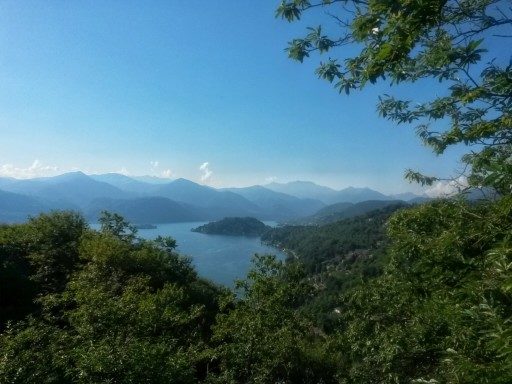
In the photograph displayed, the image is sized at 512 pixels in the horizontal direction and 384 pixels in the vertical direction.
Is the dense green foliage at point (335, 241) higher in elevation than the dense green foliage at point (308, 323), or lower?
lower

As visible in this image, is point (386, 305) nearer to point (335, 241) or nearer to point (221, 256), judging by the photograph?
point (221, 256)

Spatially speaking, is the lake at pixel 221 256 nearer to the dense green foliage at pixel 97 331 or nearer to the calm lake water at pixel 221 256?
the calm lake water at pixel 221 256

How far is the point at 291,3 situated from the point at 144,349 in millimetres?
6047

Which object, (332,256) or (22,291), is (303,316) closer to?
(22,291)

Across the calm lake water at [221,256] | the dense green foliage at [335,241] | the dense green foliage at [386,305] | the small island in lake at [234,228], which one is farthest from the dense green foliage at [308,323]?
the small island in lake at [234,228]

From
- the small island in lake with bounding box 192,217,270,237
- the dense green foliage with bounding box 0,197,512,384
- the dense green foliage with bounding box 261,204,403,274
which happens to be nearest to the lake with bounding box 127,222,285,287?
the dense green foliage with bounding box 261,204,403,274

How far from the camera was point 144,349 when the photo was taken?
5.93 meters

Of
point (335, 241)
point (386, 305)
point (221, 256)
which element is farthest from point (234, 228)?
point (386, 305)

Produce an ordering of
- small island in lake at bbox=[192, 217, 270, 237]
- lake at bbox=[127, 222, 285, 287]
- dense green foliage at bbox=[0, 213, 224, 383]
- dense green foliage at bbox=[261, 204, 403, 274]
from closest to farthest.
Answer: dense green foliage at bbox=[0, 213, 224, 383]
lake at bbox=[127, 222, 285, 287]
dense green foliage at bbox=[261, 204, 403, 274]
small island in lake at bbox=[192, 217, 270, 237]

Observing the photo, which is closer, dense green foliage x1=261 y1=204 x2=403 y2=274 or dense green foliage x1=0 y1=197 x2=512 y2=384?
dense green foliage x1=0 y1=197 x2=512 y2=384

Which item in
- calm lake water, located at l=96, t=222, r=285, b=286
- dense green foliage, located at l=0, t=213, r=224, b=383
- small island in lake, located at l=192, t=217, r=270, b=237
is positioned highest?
dense green foliage, located at l=0, t=213, r=224, b=383

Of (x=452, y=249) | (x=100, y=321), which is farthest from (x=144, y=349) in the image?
(x=452, y=249)

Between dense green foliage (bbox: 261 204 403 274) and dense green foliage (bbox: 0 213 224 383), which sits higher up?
dense green foliage (bbox: 0 213 224 383)

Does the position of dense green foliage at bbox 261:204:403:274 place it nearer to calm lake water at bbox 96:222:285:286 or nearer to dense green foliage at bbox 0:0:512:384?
calm lake water at bbox 96:222:285:286
